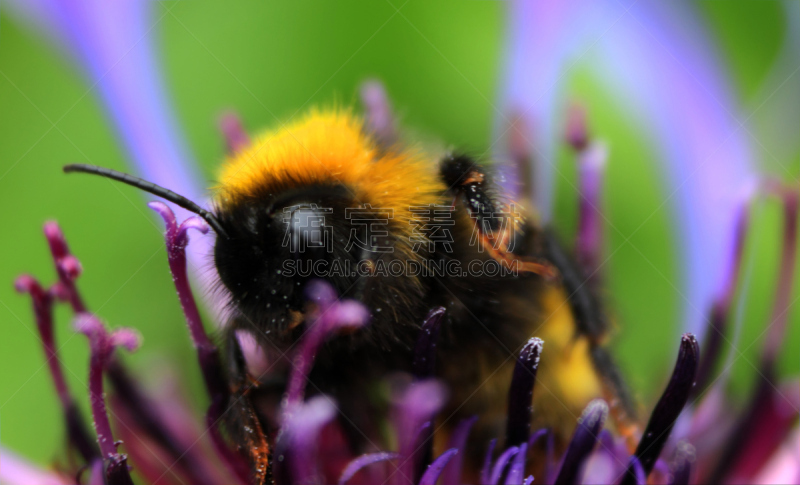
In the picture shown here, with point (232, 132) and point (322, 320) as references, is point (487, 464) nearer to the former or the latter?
point (322, 320)

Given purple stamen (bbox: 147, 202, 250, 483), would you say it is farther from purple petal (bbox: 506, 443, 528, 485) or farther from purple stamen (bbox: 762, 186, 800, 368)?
purple stamen (bbox: 762, 186, 800, 368)

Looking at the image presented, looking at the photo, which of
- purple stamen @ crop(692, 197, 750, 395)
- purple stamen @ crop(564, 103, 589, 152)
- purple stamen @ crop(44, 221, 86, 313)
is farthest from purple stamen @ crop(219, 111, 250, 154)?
purple stamen @ crop(692, 197, 750, 395)

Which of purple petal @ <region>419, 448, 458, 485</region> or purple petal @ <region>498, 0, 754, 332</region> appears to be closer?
purple petal @ <region>419, 448, 458, 485</region>

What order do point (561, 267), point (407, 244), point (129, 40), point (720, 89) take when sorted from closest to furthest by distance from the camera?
1. point (407, 244)
2. point (561, 267)
3. point (129, 40)
4. point (720, 89)

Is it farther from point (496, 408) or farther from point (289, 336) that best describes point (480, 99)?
point (289, 336)

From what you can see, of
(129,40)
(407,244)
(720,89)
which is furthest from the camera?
(720,89)

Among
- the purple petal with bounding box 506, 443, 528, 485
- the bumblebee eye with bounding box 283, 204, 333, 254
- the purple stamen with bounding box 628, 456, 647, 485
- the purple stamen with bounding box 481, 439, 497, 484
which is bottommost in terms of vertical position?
the purple stamen with bounding box 481, 439, 497, 484

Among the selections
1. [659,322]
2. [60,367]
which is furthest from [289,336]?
[659,322]

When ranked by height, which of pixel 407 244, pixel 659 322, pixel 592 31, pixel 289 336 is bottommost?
pixel 289 336
